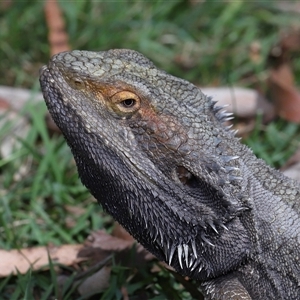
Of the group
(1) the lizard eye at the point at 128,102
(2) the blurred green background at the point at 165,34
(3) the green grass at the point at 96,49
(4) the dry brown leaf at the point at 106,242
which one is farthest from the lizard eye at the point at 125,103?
(2) the blurred green background at the point at 165,34

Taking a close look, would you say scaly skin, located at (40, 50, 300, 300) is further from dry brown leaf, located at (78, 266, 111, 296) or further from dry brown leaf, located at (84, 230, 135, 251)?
dry brown leaf, located at (84, 230, 135, 251)

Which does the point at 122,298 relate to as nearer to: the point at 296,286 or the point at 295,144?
the point at 296,286

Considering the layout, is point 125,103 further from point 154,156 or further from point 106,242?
point 106,242

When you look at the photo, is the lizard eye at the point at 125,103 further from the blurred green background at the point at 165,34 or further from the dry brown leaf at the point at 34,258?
the blurred green background at the point at 165,34

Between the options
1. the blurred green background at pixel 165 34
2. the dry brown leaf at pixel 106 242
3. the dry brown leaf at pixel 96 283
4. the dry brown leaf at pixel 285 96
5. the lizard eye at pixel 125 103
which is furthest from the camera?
the blurred green background at pixel 165 34

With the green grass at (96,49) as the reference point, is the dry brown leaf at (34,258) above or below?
below

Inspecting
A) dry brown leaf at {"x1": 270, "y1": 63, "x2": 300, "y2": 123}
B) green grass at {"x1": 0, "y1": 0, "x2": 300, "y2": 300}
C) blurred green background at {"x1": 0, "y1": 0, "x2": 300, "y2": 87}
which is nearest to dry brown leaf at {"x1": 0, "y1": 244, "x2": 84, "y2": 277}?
green grass at {"x1": 0, "y1": 0, "x2": 300, "y2": 300}

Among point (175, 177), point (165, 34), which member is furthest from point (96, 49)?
point (175, 177)

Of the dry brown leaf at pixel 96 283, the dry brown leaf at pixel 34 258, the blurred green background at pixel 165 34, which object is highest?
the blurred green background at pixel 165 34

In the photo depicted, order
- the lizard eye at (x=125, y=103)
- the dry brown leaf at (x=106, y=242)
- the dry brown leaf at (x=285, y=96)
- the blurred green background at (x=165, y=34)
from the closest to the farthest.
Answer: the lizard eye at (x=125, y=103)
the dry brown leaf at (x=106, y=242)
the dry brown leaf at (x=285, y=96)
the blurred green background at (x=165, y=34)
